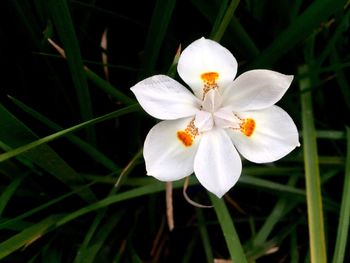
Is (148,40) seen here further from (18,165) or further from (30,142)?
(18,165)

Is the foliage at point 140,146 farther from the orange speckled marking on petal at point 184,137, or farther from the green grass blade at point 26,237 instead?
the orange speckled marking on petal at point 184,137

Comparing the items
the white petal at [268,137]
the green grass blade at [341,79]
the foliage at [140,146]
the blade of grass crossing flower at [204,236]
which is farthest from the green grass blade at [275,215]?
the white petal at [268,137]

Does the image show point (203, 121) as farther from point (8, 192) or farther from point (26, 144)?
point (8, 192)

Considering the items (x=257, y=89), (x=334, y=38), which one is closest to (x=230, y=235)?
(x=257, y=89)

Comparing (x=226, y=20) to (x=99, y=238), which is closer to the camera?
(x=226, y=20)

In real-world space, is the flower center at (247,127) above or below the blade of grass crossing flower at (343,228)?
above

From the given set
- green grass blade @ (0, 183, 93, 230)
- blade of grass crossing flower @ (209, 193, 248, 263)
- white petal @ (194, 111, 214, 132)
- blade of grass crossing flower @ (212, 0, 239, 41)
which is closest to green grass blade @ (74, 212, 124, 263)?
green grass blade @ (0, 183, 93, 230)
